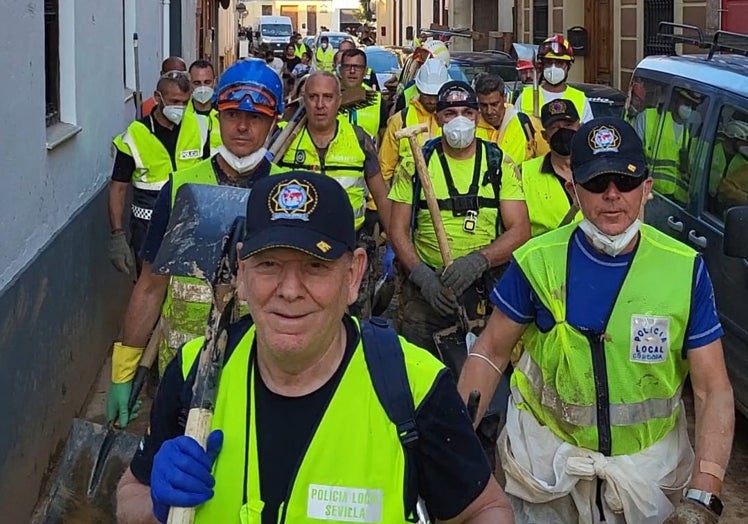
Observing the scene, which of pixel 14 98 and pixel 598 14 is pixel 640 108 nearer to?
pixel 14 98

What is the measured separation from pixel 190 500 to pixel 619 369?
1452 millimetres

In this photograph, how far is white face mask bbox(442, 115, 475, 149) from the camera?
211 inches

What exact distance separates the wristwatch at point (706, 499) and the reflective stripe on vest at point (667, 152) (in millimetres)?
3444

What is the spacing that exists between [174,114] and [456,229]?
90.9 inches

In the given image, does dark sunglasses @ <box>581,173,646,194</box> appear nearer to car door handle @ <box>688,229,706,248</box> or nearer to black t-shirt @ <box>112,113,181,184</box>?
car door handle @ <box>688,229,706,248</box>

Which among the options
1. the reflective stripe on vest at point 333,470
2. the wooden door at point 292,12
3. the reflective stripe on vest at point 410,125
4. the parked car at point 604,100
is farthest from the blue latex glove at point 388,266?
the wooden door at point 292,12

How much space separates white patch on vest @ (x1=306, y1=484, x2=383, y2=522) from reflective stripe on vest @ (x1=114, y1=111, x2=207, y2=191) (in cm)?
464

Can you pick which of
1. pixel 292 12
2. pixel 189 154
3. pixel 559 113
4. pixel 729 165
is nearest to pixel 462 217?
pixel 559 113

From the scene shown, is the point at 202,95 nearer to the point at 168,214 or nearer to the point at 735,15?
the point at 168,214

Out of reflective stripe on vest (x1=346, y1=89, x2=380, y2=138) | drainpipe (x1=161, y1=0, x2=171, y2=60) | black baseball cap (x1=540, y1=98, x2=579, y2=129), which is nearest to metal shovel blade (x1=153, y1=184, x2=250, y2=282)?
black baseball cap (x1=540, y1=98, x2=579, y2=129)

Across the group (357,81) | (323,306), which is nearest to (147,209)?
(357,81)

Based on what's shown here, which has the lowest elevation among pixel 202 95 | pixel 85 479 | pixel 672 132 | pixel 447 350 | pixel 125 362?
pixel 85 479

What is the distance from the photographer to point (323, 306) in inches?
83.3

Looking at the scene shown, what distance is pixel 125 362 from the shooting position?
387 centimetres
